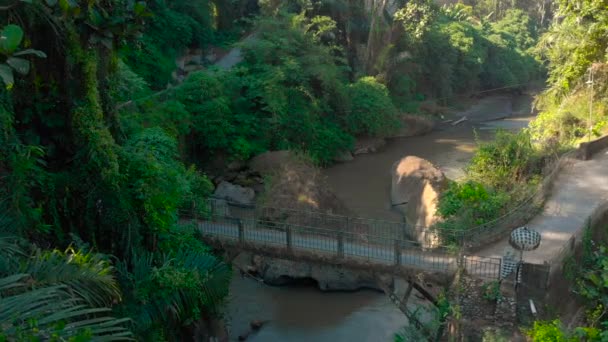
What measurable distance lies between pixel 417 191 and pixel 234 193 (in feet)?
23.2

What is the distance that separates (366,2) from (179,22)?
12.2m

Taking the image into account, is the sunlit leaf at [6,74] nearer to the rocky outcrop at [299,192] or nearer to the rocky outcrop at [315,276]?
the rocky outcrop at [315,276]

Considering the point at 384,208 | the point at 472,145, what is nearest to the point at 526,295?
the point at 384,208

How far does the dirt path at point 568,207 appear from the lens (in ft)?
41.9

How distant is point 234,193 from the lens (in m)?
22.9

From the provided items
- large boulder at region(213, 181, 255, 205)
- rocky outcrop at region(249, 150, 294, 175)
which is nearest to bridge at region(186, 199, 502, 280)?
large boulder at region(213, 181, 255, 205)

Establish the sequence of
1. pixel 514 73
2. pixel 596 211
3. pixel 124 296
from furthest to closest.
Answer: pixel 514 73
pixel 596 211
pixel 124 296

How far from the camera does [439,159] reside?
30125 mm

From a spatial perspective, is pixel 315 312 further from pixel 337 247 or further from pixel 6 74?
pixel 6 74

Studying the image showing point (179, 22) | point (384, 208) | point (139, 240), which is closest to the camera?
point (139, 240)

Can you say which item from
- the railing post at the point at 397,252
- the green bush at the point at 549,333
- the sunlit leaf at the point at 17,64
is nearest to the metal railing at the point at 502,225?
the railing post at the point at 397,252

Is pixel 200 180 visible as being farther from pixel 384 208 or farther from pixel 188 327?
pixel 384 208

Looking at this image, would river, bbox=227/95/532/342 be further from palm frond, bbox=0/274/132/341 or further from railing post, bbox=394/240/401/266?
palm frond, bbox=0/274/132/341

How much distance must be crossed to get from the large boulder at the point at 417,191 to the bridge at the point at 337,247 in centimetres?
215
